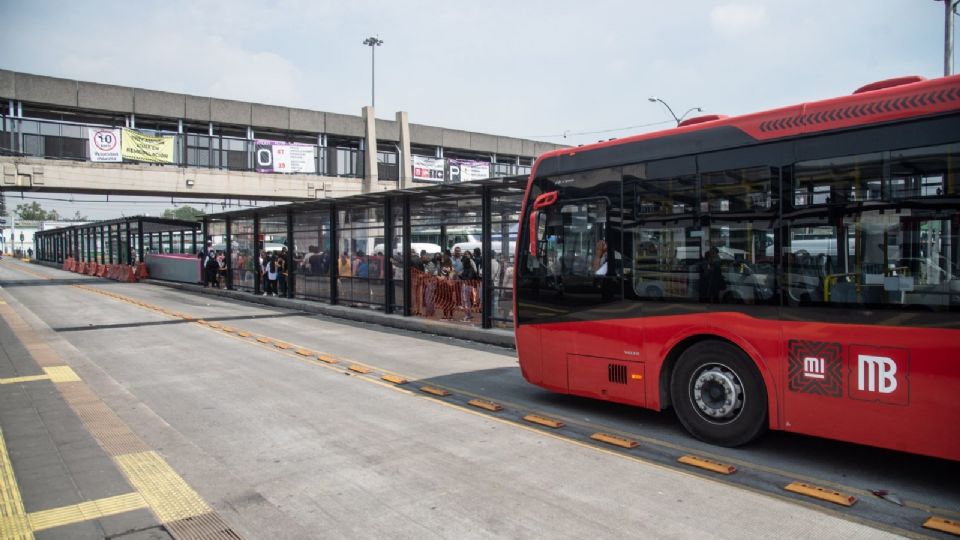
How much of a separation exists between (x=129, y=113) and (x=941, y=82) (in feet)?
114

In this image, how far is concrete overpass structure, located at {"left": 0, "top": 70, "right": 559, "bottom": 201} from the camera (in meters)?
28.6

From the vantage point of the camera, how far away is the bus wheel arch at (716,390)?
5.80m

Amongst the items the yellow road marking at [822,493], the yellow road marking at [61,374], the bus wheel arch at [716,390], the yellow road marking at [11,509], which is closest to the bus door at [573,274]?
the bus wheel arch at [716,390]

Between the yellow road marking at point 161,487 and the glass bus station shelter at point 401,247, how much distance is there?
8.22 metres

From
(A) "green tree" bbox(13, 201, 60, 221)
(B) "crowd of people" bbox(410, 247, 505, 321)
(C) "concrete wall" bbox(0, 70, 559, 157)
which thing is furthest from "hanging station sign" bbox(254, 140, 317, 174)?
(A) "green tree" bbox(13, 201, 60, 221)

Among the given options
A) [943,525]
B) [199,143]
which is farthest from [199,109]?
[943,525]

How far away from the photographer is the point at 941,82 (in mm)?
4832

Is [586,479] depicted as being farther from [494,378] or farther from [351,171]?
[351,171]

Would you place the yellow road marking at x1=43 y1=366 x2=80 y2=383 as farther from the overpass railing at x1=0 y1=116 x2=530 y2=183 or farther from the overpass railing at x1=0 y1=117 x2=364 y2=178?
the overpass railing at x1=0 y1=117 x2=364 y2=178

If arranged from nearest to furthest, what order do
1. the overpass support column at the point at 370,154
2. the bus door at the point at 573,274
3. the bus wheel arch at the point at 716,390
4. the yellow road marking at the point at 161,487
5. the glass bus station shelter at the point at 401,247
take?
the yellow road marking at the point at 161,487 < the bus wheel arch at the point at 716,390 < the bus door at the point at 573,274 < the glass bus station shelter at the point at 401,247 < the overpass support column at the point at 370,154

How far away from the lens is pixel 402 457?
228 inches

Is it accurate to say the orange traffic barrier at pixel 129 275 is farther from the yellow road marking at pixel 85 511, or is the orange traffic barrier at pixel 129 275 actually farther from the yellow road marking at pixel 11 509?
the yellow road marking at pixel 85 511

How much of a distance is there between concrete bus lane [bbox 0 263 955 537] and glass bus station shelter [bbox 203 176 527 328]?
3.32m

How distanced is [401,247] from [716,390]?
12.3 m
